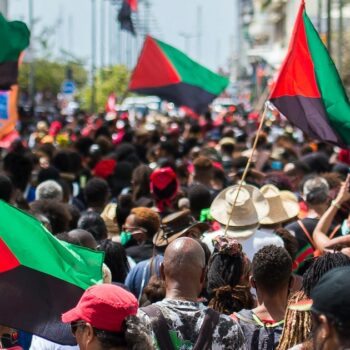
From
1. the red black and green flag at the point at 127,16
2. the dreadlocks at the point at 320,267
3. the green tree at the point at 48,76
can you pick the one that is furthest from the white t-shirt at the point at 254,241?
the green tree at the point at 48,76

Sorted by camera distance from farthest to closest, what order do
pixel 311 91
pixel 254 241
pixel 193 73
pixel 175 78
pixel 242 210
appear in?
pixel 175 78
pixel 193 73
pixel 311 91
pixel 242 210
pixel 254 241

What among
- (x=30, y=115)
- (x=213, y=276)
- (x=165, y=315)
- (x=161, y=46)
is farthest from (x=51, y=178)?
(x=30, y=115)

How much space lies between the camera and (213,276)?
6.23 meters

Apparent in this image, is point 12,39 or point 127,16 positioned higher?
point 12,39

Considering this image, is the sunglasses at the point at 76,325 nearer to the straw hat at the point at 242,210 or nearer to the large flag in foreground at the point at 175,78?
the straw hat at the point at 242,210

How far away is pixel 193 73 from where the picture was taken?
55.9ft

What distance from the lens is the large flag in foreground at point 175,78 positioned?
17109mm

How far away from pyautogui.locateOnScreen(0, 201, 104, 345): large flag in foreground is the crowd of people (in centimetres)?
22

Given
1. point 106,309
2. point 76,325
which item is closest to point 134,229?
point 76,325

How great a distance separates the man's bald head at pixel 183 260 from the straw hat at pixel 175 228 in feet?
6.37

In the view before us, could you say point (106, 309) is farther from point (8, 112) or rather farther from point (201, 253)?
point (8, 112)

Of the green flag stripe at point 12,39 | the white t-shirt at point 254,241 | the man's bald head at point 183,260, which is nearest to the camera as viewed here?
the man's bald head at point 183,260

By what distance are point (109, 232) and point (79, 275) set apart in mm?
4145

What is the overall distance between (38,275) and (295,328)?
1.28 meters
